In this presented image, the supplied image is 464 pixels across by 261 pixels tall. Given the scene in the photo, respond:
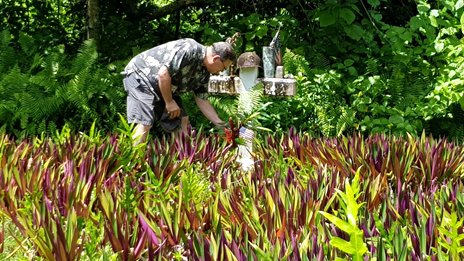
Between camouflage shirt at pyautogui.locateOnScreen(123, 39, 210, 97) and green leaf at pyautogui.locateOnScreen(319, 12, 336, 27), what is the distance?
2.51 m

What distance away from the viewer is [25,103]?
21.7 feet

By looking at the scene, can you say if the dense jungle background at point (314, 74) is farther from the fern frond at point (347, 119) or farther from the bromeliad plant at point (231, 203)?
the bromeliad plant at point (231, 203)

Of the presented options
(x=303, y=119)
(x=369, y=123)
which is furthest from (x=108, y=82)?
(x=369, y=123)

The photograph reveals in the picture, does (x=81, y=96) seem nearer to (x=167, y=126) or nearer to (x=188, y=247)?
(x=167, y=126)

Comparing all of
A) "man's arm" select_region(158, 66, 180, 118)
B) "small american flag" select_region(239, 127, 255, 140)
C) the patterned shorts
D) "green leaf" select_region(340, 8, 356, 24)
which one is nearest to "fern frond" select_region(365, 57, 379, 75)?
"green leaf" select_region(340, 8, 356, 24)

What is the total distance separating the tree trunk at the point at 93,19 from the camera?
26.2ft

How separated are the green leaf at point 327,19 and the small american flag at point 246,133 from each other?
331cm

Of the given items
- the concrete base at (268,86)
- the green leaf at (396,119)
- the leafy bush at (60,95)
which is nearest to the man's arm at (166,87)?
the concrete base at (268,86)

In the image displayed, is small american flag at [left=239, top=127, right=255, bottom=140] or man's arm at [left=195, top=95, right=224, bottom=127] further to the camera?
man's arm at [left=195, top=95, right=224, bottom=127]

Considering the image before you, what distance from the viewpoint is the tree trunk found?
8000 millimetres

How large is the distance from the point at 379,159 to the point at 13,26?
684cm

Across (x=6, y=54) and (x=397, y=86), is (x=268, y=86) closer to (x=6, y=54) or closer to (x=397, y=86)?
(x=397, y=86)

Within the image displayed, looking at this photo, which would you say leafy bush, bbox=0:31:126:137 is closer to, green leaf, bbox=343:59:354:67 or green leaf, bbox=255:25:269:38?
green leaf, bbox=255:25:269:38

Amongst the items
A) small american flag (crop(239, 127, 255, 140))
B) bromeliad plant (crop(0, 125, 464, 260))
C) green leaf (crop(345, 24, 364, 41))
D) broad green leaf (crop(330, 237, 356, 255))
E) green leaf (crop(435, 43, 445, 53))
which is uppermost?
green leaf (crop(345, 24, 364, 41))
